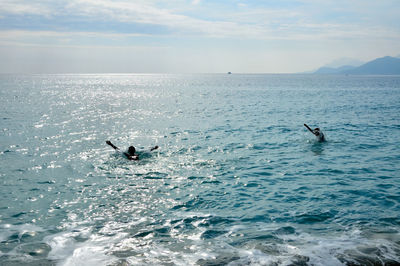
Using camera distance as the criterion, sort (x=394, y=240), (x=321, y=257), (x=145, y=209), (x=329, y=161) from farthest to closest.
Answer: (x=329, y=161)
(x=145, y=209)
(x=394, y=240)
(x=321, y=257)

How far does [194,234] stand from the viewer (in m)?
12.8

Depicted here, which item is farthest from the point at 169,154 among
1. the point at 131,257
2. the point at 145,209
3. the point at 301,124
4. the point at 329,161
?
the point at 301,124

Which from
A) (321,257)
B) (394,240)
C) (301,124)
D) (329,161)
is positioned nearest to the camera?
(321,257)

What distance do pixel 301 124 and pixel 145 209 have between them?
1326 inches

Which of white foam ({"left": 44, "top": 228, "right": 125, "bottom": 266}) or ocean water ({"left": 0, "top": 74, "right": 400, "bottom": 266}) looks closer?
white foam ({"left": 44, "top": 228, "right": 125, "bottom": 266})

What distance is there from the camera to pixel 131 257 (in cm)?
1090

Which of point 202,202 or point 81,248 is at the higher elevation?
point 202,202

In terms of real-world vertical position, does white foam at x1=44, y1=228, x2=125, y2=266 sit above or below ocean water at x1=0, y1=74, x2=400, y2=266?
below

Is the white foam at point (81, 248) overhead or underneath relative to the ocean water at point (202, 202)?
underneath

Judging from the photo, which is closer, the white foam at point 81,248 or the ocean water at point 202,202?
the white foam at point 81,248

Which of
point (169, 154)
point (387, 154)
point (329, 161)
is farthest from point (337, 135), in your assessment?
point (169, 154)

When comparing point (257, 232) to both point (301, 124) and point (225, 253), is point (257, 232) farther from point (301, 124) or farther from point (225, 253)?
point (301, 124)

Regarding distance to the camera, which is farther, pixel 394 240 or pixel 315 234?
pixel 315 234

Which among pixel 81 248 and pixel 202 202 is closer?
pixel 81 248
